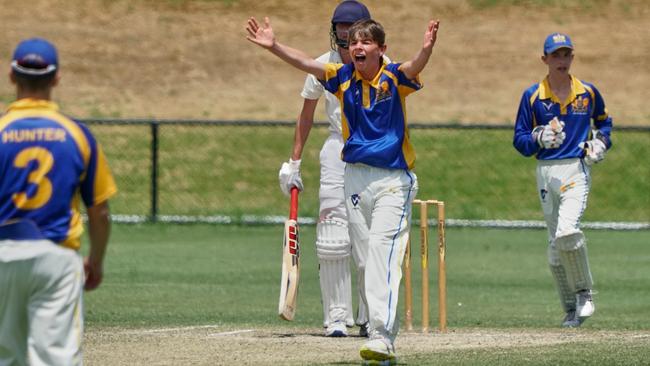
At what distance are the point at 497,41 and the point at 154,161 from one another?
610 inches

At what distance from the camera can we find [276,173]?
2511cm

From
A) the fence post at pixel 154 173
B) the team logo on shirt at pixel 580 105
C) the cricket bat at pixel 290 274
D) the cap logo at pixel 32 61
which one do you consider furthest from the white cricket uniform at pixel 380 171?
the fence post at pixel 154 173

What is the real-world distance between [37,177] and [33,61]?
1.63 feet

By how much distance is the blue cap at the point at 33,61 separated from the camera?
592cm

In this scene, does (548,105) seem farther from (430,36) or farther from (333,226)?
(430,36)

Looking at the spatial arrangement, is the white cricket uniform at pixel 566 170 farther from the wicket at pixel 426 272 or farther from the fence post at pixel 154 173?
the fence post at pixel 154 173

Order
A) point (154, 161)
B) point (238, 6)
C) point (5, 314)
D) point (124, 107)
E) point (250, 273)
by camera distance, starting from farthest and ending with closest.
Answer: point (238, 6) → point (124, 107) → point (154, 161) → point (250, 273) → point (5, 314)

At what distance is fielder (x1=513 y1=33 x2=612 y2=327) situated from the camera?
10.9 m

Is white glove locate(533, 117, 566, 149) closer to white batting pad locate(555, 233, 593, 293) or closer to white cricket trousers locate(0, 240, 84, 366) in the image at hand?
white batting pad locate(555, 233, 593, 293)

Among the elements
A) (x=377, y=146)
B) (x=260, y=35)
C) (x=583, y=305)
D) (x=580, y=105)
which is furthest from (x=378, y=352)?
(x=580, y=105)

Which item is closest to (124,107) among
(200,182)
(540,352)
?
(200,182)

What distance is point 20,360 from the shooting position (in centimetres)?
590

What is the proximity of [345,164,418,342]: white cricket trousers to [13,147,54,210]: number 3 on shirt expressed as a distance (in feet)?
9.91

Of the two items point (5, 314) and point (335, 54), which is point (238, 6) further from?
point (5, 314)
